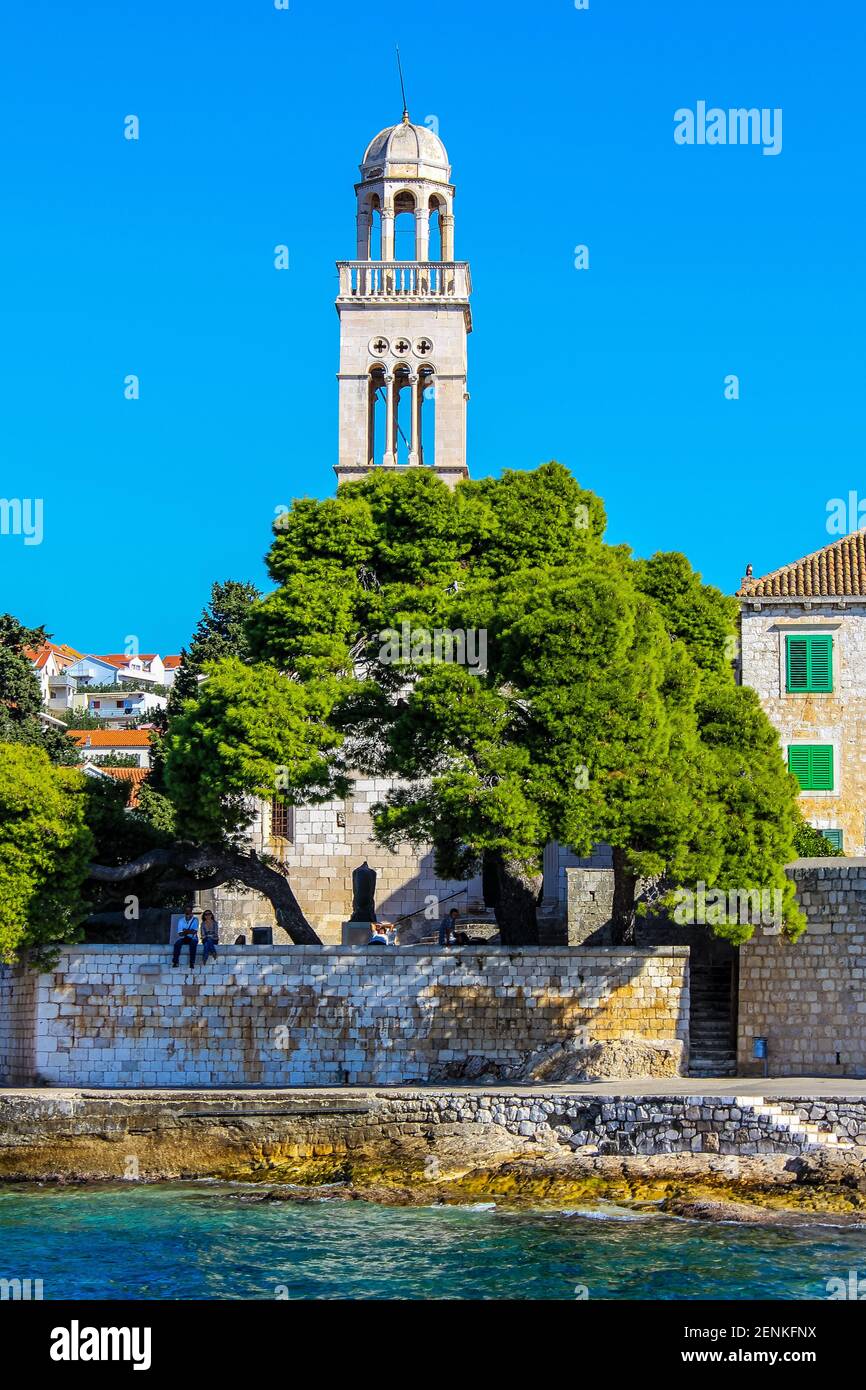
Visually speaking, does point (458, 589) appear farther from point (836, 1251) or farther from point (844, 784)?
point (836, 1251)

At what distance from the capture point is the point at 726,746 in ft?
111

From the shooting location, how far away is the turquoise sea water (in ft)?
67.6

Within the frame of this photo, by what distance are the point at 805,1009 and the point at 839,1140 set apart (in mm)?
5590

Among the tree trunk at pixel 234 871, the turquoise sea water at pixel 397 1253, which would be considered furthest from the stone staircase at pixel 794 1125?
the tree trunk at pixel 234 871

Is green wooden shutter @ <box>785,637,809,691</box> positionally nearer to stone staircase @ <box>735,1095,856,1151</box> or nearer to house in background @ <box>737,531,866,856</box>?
house in background @ <box>737,531,866,856</box>

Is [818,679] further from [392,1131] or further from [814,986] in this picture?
[392,1131]

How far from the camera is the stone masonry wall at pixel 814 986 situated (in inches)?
1218

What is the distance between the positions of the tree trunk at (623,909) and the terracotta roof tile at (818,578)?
9.92 m

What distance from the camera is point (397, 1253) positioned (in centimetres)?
2234

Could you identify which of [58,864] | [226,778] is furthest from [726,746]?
[58,864]

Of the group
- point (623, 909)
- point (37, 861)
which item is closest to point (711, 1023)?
point (623, 909)

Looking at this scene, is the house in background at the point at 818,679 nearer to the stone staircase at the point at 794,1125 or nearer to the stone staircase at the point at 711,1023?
the stone staircase at the point at 711,1023

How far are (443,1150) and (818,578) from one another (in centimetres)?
1828
